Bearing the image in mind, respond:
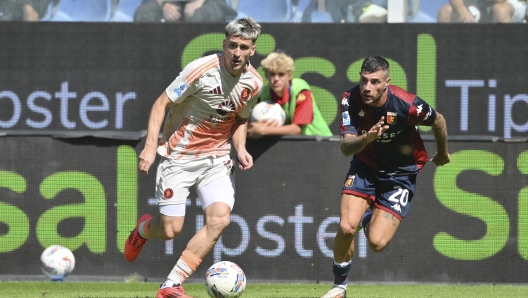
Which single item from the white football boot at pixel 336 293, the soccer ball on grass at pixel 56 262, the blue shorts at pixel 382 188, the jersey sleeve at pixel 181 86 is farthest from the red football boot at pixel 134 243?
the blue shorts at pixel 382 188

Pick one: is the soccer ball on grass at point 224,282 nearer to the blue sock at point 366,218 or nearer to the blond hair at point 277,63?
the blue sock at point 366,218

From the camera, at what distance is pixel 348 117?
7.51 meters

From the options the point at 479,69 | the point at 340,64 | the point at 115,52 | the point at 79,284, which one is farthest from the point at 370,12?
the point at 79,284

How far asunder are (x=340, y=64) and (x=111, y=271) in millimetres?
3854

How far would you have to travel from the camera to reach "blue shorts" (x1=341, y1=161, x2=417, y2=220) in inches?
309

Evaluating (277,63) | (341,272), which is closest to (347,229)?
(341,272)

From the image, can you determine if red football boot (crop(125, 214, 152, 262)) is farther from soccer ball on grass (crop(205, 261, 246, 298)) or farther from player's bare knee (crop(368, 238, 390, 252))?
player's bare knee (crop(368, 238, 390, 252))

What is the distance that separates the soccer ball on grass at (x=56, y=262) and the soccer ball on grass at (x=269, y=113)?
93.1 inches

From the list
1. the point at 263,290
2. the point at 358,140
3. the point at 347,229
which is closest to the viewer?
the point at 358,140

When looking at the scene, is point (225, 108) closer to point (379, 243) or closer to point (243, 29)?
point (243, 29)

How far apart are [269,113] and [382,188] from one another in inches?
80.7

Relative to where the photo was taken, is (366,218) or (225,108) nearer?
(225,108)

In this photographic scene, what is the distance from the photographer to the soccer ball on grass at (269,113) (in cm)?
955

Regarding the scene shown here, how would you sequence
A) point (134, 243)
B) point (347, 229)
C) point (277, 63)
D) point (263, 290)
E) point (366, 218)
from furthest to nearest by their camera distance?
point (277, 63) < point (263, 290) < point (134, 243) < point (366, 218) < point (347, 229)
